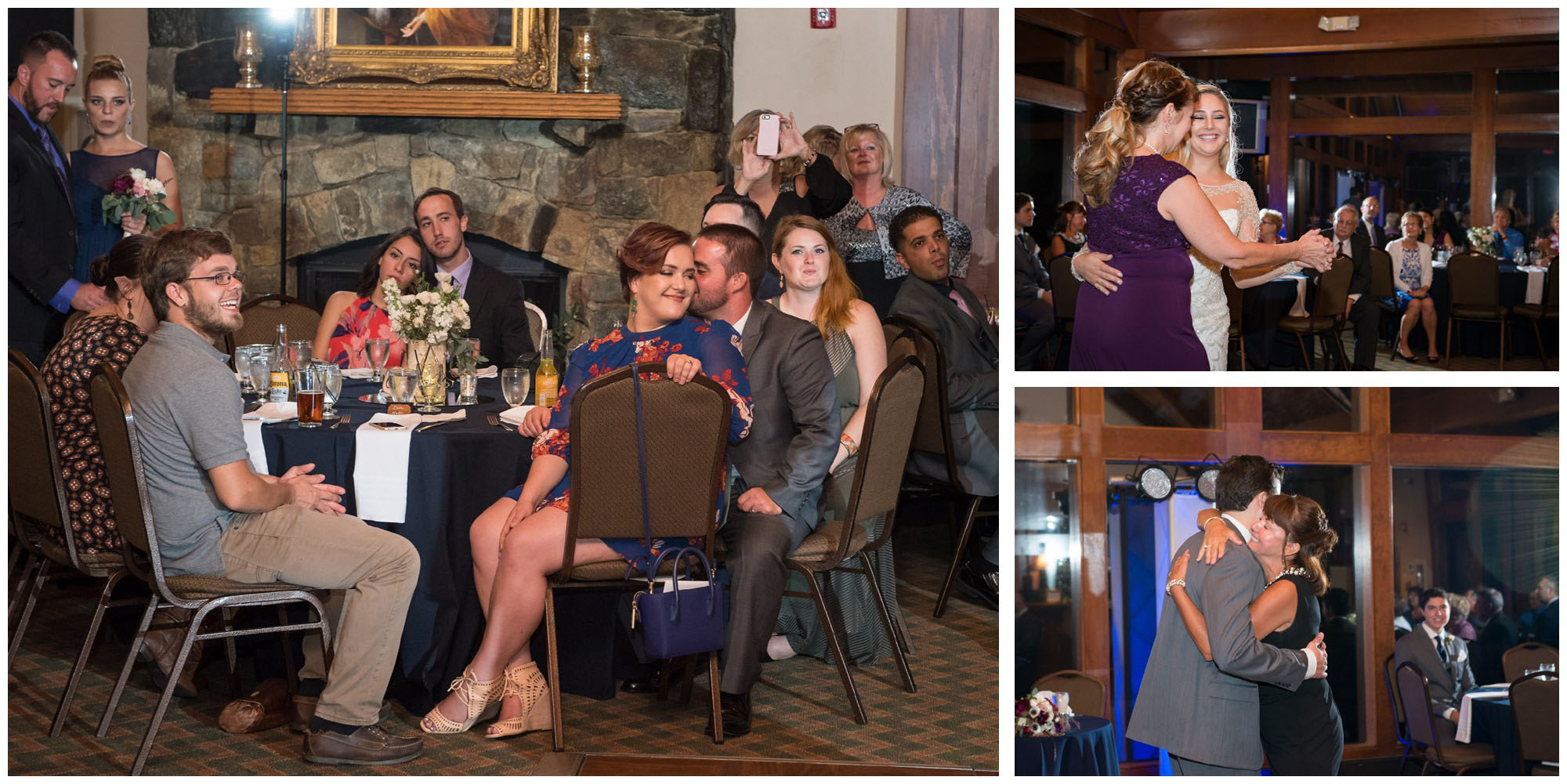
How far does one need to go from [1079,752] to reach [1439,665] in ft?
1.92

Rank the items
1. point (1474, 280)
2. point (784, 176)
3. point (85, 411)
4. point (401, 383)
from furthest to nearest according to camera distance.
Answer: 1. point (784, 176)
2. point (401, 383)
3. point (85, 411)
4. point (1474, 280)

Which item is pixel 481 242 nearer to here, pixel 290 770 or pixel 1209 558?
pixel 290 770

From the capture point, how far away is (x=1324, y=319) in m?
3.46

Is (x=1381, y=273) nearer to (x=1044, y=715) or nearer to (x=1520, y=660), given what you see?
(x=1520, y=660)

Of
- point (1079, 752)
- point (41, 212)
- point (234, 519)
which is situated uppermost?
point (41, 212)

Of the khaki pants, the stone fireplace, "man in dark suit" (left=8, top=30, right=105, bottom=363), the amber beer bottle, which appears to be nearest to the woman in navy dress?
"man in dark suit" (left=8, top=30, right=105, bottom=363)

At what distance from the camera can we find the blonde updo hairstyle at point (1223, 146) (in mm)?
2529

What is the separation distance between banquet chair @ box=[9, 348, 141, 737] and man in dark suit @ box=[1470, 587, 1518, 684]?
265 centimetres

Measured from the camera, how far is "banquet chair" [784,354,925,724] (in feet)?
11.0

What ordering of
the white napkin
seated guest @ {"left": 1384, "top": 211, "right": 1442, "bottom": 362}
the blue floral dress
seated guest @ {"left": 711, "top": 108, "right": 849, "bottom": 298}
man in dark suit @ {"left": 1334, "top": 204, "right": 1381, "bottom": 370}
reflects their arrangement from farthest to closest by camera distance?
seated guest @ {"left": 711, "top": 108, "right": 849, "bottom": 298}, the white napkin, the blue floral dress, man in dark suit @ {"left": 1334, "top": 204, "right": 1381, "bottom": 370}, seated guest @ {"left": 1384, "top": 211, "right": 1442, "bottom": 362}

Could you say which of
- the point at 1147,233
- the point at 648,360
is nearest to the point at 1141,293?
the point at 1147,233

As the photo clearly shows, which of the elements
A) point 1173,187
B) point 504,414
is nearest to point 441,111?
point 504,414

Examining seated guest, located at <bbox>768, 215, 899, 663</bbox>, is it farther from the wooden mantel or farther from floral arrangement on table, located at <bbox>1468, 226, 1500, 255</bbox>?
the wooden mantel

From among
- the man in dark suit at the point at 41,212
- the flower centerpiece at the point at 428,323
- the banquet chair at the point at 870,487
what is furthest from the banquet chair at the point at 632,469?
the man in dark suit at the point at 41,212
